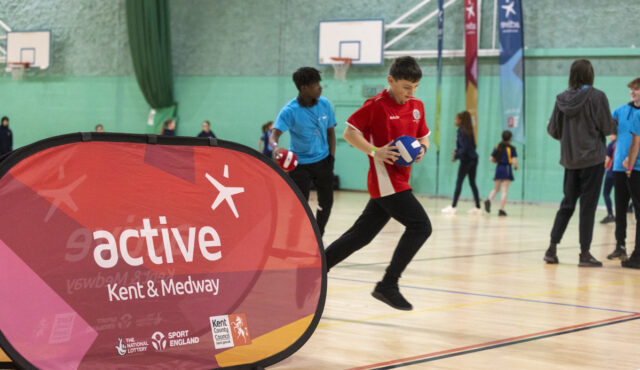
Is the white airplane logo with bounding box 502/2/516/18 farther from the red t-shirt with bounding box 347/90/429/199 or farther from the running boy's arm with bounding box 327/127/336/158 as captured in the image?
the red t-shirt with bounding box 347/90/429/199

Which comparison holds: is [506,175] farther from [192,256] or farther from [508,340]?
[192,256]

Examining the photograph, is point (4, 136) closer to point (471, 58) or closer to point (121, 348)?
point (471, 58)

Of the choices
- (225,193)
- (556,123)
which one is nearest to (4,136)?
(556,123)

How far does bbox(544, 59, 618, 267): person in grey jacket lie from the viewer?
7.03 m

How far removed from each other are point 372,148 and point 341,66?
16.0 metres

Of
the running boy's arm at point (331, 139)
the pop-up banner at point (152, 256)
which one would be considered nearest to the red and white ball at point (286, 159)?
the running boy's arm at point (331, 139)

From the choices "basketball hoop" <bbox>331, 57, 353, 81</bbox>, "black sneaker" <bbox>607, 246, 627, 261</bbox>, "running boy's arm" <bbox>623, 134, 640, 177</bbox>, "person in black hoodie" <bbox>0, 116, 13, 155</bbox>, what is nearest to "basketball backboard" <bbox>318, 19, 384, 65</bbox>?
"basketball hoop" <bbox>331, 57, 353, 81</bbox>

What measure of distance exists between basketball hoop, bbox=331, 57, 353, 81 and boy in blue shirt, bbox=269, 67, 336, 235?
45.4 feet

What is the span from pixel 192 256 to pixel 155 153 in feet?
1.31

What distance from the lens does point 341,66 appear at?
66.6 ft

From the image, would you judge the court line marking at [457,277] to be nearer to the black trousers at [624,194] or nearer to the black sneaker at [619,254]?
the black trousers at [624,194]

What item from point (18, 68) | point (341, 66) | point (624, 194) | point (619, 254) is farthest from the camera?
point (18, 68)

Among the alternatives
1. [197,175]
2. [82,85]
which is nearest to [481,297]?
[197,175]

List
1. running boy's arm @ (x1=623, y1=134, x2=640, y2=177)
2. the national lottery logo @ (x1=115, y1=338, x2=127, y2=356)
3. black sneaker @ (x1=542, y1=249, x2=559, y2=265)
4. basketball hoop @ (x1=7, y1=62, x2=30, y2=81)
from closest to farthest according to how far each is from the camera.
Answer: the national lottery logo @ (x1=115, y1=338, x2=127, y2=356), running boy's arm @ (x1=623, y1=134, x2=640, y2=177), black sneaker @ (x1=542, y1=249, x2=559, y2=265), basketball hoop @ (x1=7, y1=62, x2=30, y2=81)
